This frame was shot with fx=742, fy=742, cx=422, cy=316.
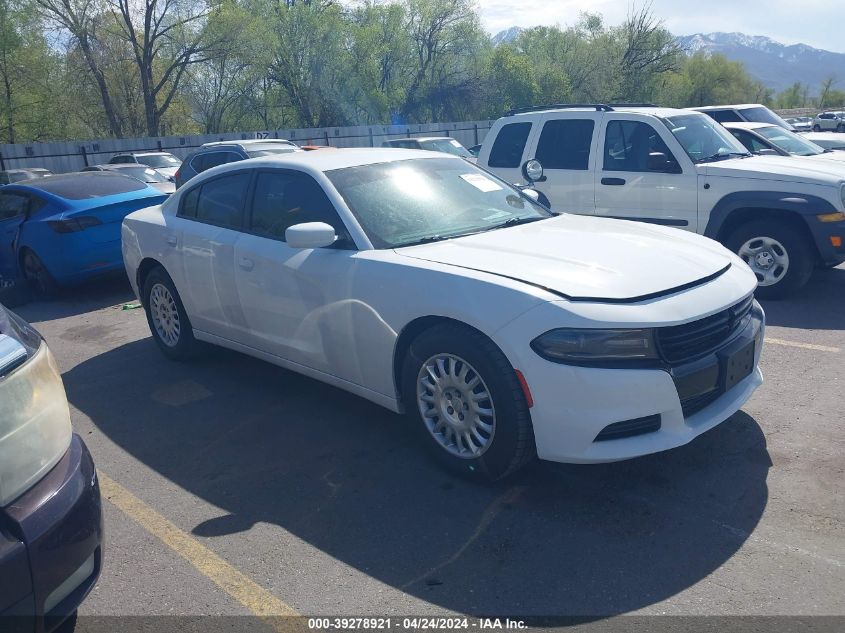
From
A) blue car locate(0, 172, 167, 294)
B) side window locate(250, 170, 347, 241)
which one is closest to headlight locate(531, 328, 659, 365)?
side window locate(250, 170, 347, 241)

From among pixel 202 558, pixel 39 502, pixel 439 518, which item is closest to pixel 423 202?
pixel 439 518

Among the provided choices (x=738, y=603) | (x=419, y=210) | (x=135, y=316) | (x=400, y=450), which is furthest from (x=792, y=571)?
(x=135, y=316)

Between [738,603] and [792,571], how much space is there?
13.7 inches

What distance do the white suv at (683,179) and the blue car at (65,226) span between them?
457 cm

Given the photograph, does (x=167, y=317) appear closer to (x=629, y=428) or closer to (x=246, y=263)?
(x=246, y=263)

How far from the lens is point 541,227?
15.2ft

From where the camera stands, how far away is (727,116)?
39.8 ft

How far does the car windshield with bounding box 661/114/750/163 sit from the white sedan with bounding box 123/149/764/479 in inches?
126

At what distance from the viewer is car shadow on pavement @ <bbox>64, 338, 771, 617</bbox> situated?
3.04 meters

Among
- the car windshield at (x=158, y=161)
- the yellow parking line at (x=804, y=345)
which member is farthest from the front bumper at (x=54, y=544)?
the car windshield at (x=158, y=161)

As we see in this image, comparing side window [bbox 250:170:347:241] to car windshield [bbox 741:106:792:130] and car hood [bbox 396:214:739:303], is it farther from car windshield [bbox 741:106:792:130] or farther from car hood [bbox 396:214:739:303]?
car windshield [bbox 741:106:792:130]

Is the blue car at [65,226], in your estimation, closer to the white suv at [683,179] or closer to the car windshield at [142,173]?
the white suv at [683,179]

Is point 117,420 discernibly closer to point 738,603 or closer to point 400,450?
point 400,450

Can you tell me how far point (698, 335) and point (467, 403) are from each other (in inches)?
45.6
